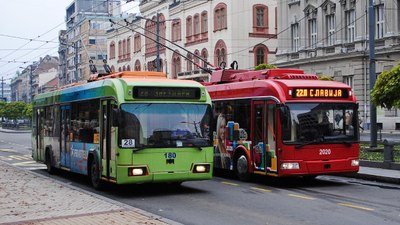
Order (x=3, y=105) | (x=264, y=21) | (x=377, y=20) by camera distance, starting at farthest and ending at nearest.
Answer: (x=3, y=105), (x=264, y=21), (x=377, y=20)

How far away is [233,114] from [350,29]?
100 feet

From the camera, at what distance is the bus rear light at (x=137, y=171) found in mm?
13918

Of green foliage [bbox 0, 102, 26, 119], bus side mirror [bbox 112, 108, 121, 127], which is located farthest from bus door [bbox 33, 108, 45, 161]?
green foliage [bbox 0, 102, 26, 119]

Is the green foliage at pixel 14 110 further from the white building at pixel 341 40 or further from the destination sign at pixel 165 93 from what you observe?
the destination sign at pixel 165 93

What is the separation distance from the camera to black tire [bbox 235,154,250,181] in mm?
17516

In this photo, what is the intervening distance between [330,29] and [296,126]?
34.8m

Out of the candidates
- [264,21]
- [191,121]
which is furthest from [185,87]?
[264,21]

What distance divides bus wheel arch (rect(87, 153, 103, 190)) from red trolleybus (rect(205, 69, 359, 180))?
14.0ft

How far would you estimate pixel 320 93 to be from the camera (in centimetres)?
1614

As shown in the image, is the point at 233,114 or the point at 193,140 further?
the point at 233,114

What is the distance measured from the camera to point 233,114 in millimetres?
18578

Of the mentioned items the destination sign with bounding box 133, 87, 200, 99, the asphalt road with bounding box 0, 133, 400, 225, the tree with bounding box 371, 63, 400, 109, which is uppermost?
the tree with bounding box 371, 63, 400, 109

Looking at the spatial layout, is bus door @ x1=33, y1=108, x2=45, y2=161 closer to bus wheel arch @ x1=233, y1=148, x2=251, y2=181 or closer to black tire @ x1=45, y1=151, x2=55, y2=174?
black tire @ x1=45, y1=151, x2=55, y2=174

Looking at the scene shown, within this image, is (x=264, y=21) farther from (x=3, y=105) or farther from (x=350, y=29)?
(x=3, y=105)
